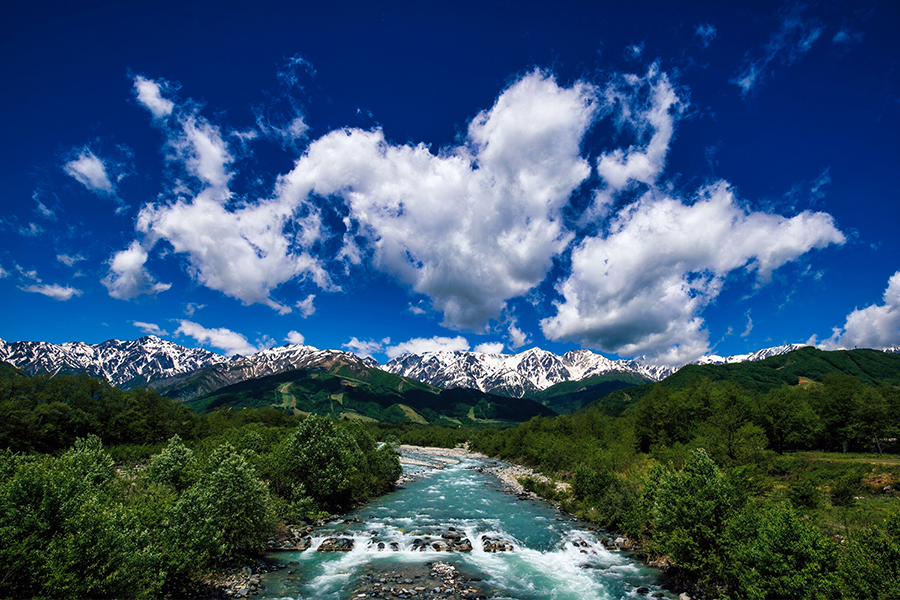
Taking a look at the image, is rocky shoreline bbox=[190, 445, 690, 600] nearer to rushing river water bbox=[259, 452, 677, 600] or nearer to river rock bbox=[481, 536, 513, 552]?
river rock bbox=[481, 536, 513, 552]

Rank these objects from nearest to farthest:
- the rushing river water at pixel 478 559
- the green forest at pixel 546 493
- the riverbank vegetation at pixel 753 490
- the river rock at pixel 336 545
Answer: the green forest at pixel 546 493 → the riverbank vegetation at pixel 753 490 → the rushing river water at pixel 478 559 → the river rock at pixel 336 545

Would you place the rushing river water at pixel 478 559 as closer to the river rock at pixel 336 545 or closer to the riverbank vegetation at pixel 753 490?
the river rock at pixel 336 545

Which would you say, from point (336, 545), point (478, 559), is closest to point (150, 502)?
point (336, 545)

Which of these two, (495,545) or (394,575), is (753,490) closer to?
(495,545)

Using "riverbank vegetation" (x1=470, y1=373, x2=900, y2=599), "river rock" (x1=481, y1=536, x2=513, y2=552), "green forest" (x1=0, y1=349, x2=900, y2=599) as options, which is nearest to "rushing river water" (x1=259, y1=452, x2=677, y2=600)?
"river rock" (x1=481, y1=536, x2=513, y2=552)

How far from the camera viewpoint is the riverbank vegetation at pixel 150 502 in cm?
1788

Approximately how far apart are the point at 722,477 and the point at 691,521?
471 centimetres

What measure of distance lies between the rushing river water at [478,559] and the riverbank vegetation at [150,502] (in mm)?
5188

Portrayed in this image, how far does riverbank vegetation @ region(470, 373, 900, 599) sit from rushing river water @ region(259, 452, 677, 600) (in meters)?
4.63

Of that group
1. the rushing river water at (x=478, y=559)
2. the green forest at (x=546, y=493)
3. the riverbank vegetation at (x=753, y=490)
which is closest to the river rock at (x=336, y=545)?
the rushing river water at (x=478, y=559)

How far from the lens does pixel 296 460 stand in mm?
51938

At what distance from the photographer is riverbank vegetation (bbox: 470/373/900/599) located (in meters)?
19.2

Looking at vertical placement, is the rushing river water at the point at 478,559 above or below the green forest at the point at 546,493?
below

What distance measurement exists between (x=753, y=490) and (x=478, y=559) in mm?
30823
